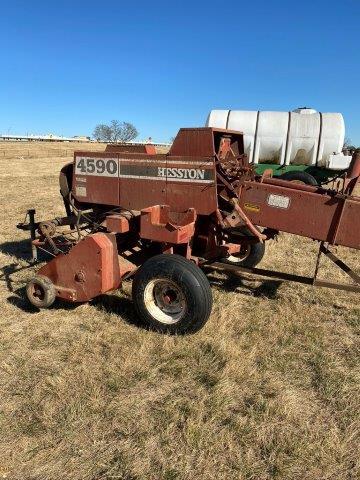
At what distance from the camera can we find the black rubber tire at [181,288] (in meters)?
3.91

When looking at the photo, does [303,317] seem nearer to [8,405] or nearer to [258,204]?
[258,204]

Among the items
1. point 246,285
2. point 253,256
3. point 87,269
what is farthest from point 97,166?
point 253,256

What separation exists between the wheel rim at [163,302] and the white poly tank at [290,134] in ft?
27.7

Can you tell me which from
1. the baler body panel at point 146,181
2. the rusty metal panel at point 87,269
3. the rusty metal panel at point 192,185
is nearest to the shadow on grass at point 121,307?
the rusty metal panel at point 87,269

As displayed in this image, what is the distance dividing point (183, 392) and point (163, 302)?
1.10 meters

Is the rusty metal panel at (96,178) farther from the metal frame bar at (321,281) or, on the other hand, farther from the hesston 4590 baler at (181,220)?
the metal frame bar at (321,281)

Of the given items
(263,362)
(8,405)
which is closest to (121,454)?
(8,405)

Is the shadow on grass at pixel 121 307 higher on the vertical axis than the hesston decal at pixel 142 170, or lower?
lower

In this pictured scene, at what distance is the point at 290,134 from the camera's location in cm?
1173

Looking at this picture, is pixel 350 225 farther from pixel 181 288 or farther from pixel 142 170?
pixel 142 170

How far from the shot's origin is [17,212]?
1012cm

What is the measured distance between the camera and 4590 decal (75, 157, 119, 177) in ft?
16.0

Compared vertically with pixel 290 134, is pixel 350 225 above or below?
below

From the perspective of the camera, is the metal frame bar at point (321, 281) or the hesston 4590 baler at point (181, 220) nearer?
the hesston 4590 baler at point (181, 220)
